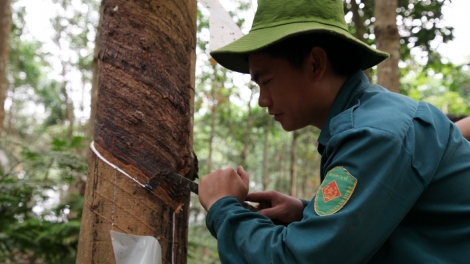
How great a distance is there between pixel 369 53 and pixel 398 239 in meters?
0.60

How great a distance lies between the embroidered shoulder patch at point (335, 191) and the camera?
3.28 ft

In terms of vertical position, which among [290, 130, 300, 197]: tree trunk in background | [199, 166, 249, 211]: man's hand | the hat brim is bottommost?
[290, 130, 300, 197]: tree trunk in background

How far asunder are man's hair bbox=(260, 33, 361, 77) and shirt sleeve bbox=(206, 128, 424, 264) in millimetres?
334

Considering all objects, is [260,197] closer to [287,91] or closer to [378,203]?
[287,91]

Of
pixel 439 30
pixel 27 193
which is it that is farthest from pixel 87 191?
pixel 439 30

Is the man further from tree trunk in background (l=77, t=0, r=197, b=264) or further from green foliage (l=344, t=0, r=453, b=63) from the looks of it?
green foliage (l=344, t=0, r=453, b=63)

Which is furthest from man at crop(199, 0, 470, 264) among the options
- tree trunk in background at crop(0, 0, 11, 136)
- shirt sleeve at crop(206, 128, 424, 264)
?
tree trunk in background at crop(0, 0, 11, 136)

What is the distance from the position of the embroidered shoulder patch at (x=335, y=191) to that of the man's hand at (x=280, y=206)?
1.90 feet

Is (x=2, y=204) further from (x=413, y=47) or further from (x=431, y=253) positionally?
(x=413, y=47)

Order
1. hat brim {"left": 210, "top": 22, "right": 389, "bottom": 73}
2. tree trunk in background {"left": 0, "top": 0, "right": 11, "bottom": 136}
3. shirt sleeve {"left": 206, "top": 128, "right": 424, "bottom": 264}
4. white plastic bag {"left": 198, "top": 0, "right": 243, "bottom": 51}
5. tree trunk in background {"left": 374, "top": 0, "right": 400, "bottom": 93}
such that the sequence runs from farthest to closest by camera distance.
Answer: tree trunk in background {"left": 0, "top": 0, "right": 11, "bottom": 136}
tree trunk in background {"left": 374, "top": 0, "right": 400, "bottom": 93}
white plastic bag {"left": 198, "top": 0, "right": 243, "bottom": 51}
hat brim {"left": 210, "top": 22, "right": 389, "bottom": 73}
shirt sleeve {"left": 206, "top": 128, "right": 424, "bottom": 264}

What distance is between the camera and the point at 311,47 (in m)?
1.31

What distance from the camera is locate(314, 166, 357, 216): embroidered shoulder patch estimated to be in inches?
39.4

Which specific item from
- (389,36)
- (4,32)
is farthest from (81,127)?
(389,36)

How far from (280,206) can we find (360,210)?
2.27 ft
